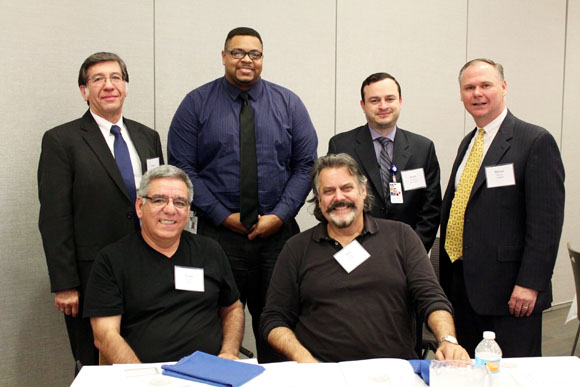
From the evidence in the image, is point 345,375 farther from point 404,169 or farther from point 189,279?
point 404,169

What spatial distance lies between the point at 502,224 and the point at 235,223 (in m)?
1.32

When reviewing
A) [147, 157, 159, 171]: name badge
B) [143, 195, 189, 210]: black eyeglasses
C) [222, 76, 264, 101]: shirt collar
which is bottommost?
[143, 195, 189, 210]: black eyeglasses

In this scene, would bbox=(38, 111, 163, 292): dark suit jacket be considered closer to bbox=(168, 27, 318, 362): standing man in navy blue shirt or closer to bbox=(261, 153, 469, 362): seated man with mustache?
bbox=(168, 27, 318, 362): standing man in navy blue shirt

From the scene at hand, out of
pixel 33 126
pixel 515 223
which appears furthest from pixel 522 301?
pixel 33 126

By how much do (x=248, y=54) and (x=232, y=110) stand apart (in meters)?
0.31

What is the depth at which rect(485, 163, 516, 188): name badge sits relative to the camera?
102 inches

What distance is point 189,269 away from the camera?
2.35 metres

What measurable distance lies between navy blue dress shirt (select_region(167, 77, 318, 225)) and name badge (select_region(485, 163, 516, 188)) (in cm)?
95

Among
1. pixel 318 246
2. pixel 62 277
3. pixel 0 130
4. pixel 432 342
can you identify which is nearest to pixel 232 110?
pixel 318 246

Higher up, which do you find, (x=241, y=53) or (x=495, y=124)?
(x=241, y=53)

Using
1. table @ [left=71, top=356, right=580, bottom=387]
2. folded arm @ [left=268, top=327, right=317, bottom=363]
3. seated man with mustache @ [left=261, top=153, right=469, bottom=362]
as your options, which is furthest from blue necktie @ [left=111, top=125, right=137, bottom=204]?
table @ [left=71, top=356, right=580, bottom=387]

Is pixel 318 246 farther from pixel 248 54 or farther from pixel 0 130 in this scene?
pixel 0 130

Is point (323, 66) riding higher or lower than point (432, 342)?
higher

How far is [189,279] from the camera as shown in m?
2.34
